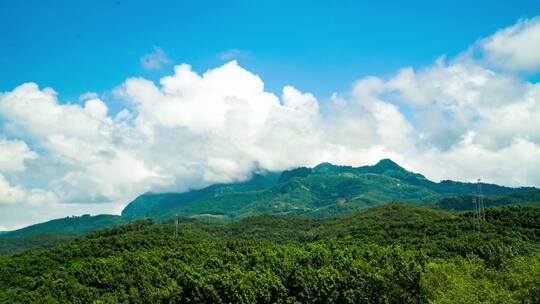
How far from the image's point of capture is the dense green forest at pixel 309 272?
2608 inches

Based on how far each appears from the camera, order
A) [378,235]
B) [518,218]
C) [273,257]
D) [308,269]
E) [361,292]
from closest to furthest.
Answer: [361,292] < [308,269] < [273,257] < [518,218] < [378,235]

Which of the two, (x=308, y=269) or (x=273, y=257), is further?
(x=273, y=257)

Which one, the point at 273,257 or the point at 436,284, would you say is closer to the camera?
the point at 436,284

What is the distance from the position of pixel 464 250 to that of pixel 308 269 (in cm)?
4539

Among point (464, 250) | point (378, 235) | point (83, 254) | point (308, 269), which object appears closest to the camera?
point (308, 269)

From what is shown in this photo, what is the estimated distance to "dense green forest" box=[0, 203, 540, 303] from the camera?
66.2 meters

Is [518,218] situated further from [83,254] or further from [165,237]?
[83,254]

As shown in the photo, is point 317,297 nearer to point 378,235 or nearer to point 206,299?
point 206,299

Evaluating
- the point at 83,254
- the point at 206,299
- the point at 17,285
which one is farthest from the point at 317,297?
the point at 83,254

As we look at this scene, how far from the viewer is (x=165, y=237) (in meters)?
149

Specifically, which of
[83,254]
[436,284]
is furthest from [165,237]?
[436,284]

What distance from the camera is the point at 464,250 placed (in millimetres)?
104000

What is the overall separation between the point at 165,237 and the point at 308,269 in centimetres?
8131

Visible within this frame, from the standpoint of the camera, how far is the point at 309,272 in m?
77.0
